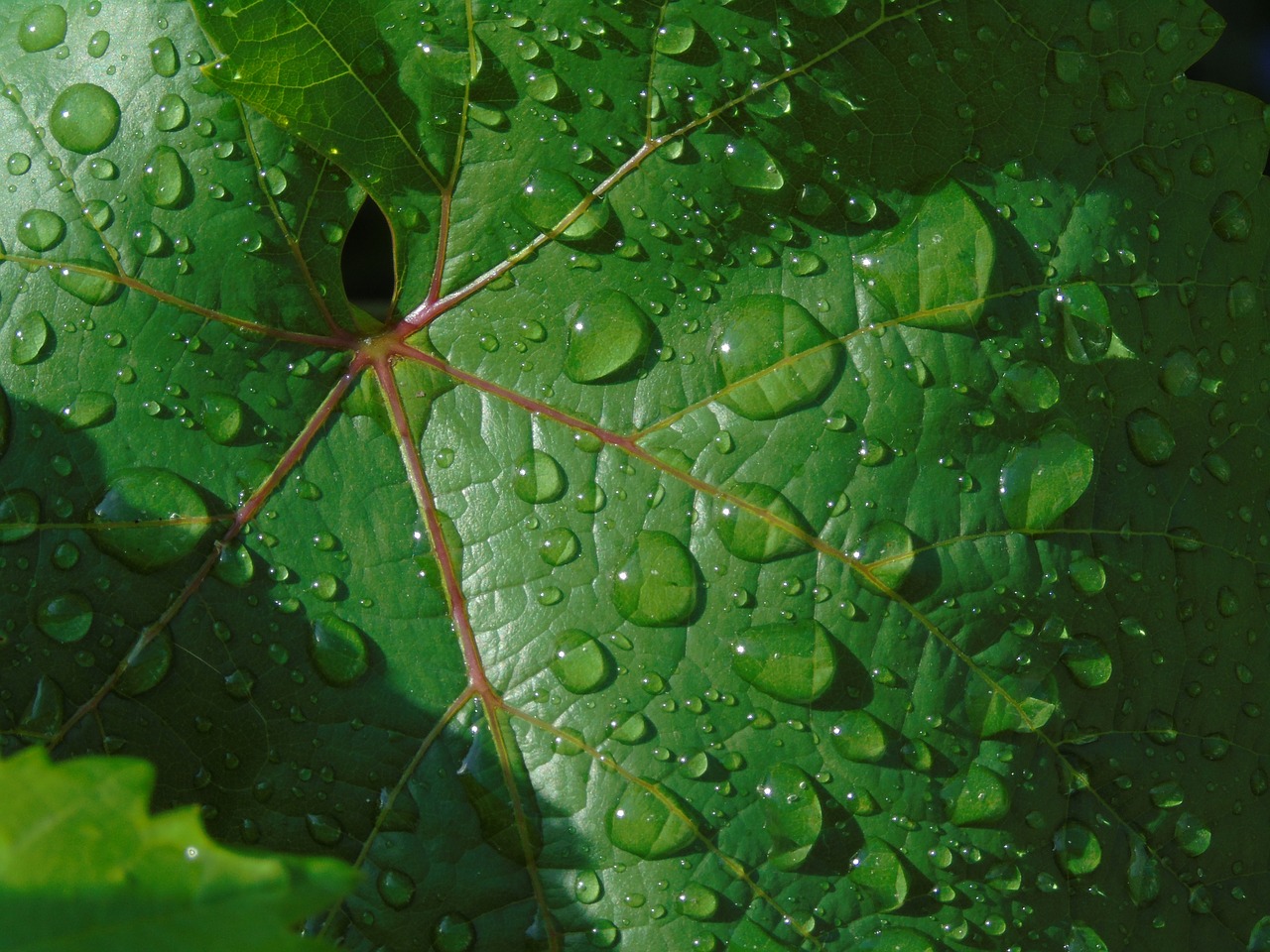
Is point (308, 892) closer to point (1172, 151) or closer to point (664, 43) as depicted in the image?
point (664, 43)

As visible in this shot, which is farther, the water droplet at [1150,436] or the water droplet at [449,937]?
the water droplet at [1150,436]

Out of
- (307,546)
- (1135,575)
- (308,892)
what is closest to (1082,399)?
(1135,575)

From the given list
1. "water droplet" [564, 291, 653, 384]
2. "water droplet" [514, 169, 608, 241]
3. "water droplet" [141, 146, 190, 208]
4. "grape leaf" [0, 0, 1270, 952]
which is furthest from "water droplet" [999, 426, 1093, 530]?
"water droplet" [141, 146, 190, 208]

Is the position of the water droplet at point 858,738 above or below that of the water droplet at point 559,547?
below

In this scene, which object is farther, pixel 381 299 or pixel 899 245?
pixel 381 299

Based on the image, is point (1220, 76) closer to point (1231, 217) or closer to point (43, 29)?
point (1231, 217)

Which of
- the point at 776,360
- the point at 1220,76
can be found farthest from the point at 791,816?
the point at 1220,76

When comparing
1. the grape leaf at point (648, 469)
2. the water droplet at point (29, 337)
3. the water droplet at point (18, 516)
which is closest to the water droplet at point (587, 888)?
the grape leaf at point (648, 469)

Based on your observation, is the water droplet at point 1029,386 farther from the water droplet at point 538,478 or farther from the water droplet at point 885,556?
the water droplet at point 538,478
